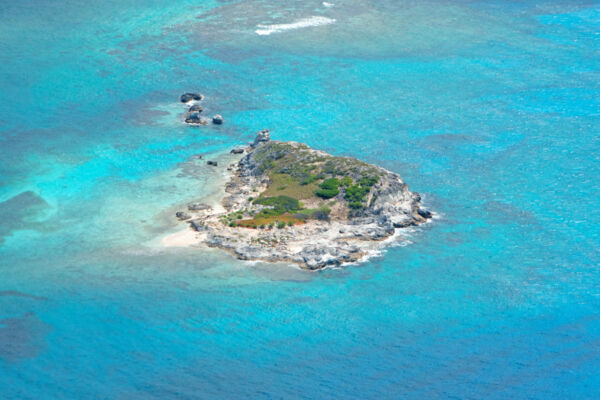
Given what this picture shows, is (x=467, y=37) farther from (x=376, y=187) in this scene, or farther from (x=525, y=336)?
(x=525, y=336)

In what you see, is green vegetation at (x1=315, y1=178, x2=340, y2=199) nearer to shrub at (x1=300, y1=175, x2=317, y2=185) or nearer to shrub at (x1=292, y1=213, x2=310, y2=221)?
shrub at (x1=300, y1=175, x2=317, y2=185)

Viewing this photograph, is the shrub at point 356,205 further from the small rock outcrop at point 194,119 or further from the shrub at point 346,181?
the small rock outcrop at point 194,119

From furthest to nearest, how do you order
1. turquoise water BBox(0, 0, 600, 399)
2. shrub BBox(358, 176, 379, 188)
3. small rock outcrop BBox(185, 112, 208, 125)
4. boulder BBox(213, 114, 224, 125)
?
boulder BBox(213, 114, 224, 125) → small rock outcrop BBox(185, 112, 208, 125) → shrub BBox(358, 176, 379, 188) → turquoise water BBox(0, 0, 600, 399)

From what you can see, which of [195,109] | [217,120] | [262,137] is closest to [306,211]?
[262,137]

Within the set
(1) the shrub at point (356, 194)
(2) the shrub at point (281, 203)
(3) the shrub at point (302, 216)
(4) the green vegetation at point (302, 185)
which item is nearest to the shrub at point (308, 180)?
(4) the green vegetation at point (302, 185)

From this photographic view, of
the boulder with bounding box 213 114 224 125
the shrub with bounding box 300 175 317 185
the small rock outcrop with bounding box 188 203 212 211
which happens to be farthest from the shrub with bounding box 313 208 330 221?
the boulder with bounding box 213 114 224 125

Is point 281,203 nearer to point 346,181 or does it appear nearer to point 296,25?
point 346,181
